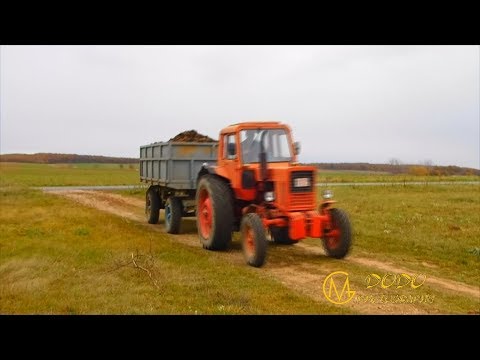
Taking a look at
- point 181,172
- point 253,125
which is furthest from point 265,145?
point 181,172

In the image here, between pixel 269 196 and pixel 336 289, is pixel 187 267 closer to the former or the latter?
pixel 269 196

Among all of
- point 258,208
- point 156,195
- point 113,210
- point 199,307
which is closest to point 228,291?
point 199,307

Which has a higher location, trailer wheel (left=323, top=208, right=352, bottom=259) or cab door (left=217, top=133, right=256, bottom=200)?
cab door (left=217, top=133, right=256, bottom=200)

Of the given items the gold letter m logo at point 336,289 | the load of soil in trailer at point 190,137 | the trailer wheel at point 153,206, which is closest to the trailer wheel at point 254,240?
the gold letter m logo at point 336,289

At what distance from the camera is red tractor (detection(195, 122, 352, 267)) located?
8656 mm

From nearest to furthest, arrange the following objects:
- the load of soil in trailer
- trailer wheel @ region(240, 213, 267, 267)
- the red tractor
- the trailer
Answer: trailer wheel @ region(240, 213, 267, 267), the red tractor, the trailer, the load of soil in trailer

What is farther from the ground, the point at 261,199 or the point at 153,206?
the point at 261,199

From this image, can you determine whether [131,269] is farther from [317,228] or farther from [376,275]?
[376,275]

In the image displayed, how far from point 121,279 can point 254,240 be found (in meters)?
2.37

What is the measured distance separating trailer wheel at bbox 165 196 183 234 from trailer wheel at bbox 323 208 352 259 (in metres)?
4.78

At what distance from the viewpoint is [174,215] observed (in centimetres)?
1270

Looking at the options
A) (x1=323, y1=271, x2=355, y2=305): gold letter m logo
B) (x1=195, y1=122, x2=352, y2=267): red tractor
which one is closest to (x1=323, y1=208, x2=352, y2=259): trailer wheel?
(x1=195, y1=122, x2=352, y2=267): red tractor

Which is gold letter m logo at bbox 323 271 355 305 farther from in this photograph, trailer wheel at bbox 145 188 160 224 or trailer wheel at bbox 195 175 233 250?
trailer wheel at bbox 145 188 160 224

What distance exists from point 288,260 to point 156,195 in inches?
268
